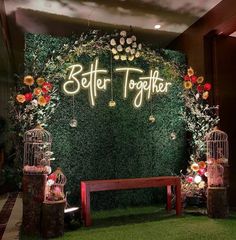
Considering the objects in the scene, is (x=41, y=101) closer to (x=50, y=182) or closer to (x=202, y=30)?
(x=50, y=182)

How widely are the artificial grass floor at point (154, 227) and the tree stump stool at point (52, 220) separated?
14 cm

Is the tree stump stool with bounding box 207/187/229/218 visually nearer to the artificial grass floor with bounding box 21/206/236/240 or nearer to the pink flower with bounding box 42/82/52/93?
the artificial grass floor with bounding box 21/206/236/240

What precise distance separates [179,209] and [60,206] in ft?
6.96

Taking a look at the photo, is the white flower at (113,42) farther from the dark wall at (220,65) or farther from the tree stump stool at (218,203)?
the tree stump stool at (218,203)

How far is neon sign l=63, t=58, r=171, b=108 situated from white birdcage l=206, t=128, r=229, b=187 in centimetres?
132

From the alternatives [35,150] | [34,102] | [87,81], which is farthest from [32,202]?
[87,81]

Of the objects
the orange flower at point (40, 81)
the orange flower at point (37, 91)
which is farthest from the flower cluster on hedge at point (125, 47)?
the orange flower at point (37, 91)

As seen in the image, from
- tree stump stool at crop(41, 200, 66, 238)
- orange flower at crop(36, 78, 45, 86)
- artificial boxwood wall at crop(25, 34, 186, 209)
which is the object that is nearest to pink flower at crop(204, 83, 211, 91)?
artificial boxwood wall at crop(25, 34, 186, 209)

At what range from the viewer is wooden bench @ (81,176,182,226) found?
4711mm

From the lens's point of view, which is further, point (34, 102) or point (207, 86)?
point (207, 86)

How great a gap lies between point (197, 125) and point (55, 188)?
119 inches

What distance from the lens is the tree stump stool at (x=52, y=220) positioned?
13.3 ft

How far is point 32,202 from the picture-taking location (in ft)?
13.8

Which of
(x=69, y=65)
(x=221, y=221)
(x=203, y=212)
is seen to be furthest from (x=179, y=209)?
(x=69, y=65)
